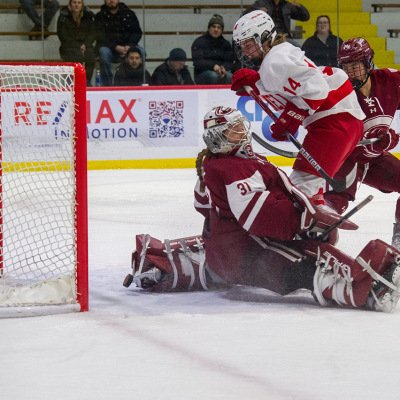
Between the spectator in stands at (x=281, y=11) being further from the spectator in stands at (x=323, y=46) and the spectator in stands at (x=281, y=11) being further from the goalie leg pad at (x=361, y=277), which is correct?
the goalie leg pad at (x=361, y=277)

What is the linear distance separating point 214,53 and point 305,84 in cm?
432

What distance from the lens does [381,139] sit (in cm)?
304

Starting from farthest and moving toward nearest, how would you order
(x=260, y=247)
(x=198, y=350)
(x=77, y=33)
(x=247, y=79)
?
1. (x=77, y=33)
2. (x=247, y=79)
3. (x=260, y=247)
4. (x=198, y=350)

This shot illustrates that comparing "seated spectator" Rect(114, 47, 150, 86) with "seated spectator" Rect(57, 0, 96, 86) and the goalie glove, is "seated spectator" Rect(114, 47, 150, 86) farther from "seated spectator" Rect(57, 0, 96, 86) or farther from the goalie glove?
the goalie glove

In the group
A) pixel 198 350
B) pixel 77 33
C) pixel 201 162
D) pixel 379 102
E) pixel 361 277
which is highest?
pixel 77 33

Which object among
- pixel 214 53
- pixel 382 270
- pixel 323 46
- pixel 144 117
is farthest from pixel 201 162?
pixel 323 46

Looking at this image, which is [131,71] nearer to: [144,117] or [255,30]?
[144,117]

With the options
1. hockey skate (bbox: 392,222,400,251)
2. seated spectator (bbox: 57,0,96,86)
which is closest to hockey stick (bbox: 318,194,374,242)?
hockey skate (bbox: 392,222,400,251)

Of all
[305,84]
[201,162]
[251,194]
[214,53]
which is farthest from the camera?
[214,53]

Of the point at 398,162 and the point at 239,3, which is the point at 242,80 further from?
the point at 239,3

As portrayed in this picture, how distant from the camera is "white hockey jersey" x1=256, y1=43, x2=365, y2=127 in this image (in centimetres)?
257

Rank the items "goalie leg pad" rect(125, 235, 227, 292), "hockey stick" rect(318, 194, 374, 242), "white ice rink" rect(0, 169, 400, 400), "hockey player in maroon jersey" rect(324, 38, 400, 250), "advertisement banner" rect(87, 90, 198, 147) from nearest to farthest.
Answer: "white ice rink" rect(0, 169, 400, 400), "hockey stick" rect(318, 194, 374, 242), "goalie leg pad" rect(125, 235, 227, 292), "hockey player in maroon jersey" rect(324, 38, 400, 250), "advertisement banner" rect(87, 90, 198, 147)

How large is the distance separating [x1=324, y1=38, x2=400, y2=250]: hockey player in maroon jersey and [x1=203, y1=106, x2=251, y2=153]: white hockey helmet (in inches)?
37.3

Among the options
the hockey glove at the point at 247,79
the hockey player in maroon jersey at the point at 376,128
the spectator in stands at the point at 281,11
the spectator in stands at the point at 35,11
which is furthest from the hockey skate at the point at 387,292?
the spectator in stands at the point at 35,11
